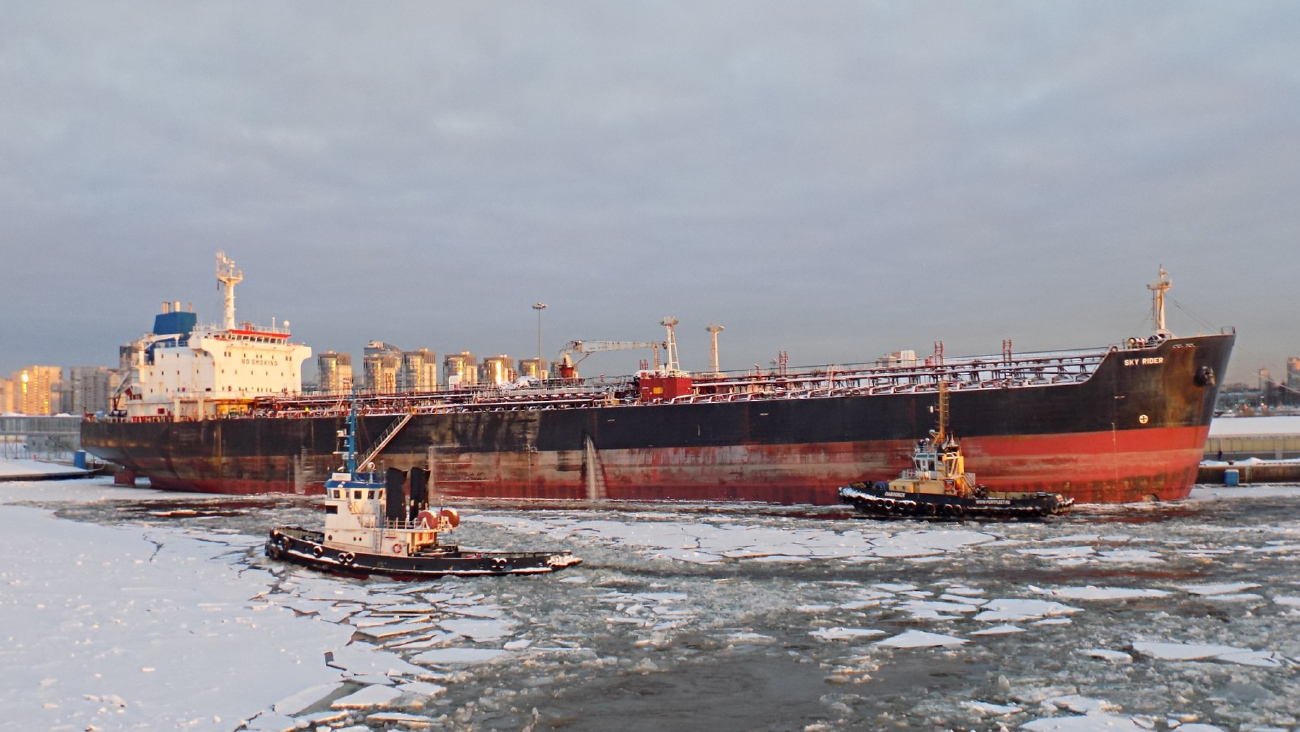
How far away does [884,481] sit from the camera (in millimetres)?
26203

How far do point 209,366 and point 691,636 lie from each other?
115 feet

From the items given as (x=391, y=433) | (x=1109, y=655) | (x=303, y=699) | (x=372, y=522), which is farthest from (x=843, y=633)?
(x=391, y=433)

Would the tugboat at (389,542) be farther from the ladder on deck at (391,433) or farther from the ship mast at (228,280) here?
the ship mast at (228,280)

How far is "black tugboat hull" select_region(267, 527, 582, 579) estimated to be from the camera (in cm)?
1622

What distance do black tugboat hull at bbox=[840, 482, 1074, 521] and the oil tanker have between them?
2.64 meters

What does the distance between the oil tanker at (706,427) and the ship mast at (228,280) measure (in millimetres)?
108

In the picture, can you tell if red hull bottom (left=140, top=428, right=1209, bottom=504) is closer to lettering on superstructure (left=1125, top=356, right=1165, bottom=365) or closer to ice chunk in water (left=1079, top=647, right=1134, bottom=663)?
lettering on superstructure (left=1125, top=356, right=1165, bottom=365)

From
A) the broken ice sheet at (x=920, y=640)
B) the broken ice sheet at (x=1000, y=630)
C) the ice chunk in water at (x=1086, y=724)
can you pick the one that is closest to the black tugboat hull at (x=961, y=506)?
the broken ice sheet at (x=1000, y=630)

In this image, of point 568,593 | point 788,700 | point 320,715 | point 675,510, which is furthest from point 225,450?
point 788,700

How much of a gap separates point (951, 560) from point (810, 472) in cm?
1024

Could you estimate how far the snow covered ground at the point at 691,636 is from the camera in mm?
8922

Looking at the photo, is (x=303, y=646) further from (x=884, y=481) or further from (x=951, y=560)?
(x=884, y=481)

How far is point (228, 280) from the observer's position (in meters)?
39.6

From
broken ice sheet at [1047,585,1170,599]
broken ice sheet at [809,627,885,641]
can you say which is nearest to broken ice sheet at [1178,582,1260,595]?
broken ice sheet at [1047,585,1170,599]
